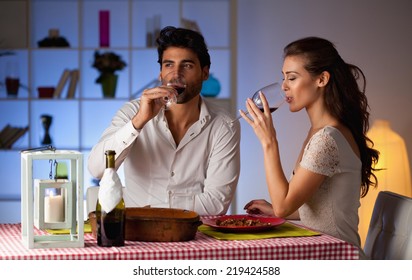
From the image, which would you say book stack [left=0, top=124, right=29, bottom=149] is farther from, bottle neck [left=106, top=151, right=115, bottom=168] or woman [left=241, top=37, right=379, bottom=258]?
bottle neck [left=106, top=151, right=115, bottom=168]

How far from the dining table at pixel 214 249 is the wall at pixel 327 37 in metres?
3.18

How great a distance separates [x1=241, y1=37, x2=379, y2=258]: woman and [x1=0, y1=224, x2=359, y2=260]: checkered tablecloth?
0.95 feet

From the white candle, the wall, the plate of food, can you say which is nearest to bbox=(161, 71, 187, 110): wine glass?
the plate of food

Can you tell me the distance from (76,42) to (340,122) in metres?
3.48

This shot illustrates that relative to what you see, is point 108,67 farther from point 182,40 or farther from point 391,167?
point 182,40

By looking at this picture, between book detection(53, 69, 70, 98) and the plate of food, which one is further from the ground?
book detection(53, 69, 70, 98)

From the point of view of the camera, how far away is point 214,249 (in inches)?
79.3

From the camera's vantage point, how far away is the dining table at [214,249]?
1950 millimetres

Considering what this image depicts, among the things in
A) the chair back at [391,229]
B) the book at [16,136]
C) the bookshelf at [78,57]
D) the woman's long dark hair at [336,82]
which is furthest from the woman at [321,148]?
the book at [16,136]

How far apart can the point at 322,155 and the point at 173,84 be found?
0.65m

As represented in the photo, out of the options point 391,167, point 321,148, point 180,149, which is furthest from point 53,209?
point 391,167

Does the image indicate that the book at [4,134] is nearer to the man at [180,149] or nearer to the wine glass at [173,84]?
the man at [180,149]

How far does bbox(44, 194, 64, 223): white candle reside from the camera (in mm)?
2049
